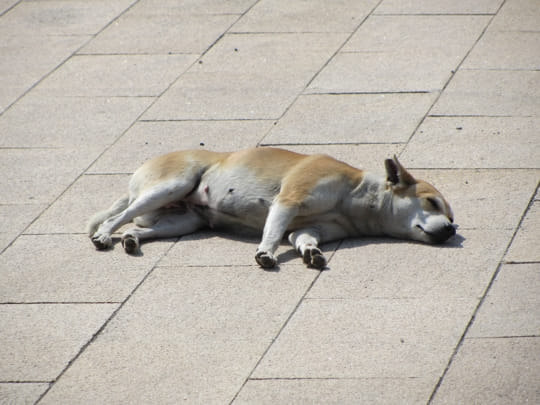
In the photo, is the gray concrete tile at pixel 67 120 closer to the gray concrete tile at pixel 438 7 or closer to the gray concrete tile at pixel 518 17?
the gray concrete tile at pixel 438 7

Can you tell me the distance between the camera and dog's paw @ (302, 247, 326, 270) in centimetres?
776

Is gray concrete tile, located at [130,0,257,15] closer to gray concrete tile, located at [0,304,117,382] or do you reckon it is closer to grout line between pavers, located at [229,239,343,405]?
grout line between pavers, located at [229,239,343,405]

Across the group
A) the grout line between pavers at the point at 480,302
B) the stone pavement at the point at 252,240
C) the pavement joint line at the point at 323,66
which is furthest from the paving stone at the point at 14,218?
the grout line between pavers at the point at 480,302

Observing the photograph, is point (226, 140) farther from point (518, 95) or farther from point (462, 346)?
point (462, 346)

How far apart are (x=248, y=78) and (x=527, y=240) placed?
199 inches

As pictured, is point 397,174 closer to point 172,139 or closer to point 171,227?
point 171,227

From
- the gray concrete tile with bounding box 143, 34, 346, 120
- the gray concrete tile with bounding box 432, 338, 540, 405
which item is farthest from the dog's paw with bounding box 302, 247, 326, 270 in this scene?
the gray concrete tile with bounding box 143, 34, 346, 120

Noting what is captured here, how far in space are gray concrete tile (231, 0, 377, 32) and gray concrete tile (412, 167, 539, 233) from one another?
4.56 meters

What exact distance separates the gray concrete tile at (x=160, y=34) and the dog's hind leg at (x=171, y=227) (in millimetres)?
4880

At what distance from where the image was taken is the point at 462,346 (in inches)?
259

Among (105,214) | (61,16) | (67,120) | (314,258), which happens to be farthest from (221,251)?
(61,16)

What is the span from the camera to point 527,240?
803cm

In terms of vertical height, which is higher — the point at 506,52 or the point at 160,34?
the point at 160,34

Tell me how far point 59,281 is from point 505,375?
142 inches
